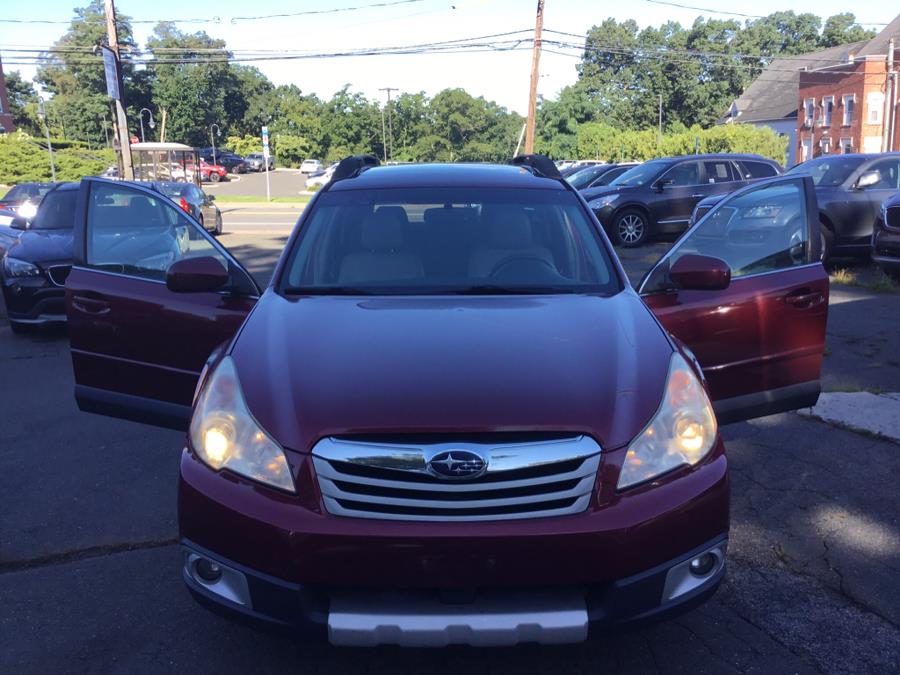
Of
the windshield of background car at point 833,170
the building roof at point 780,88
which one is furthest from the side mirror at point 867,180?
the building roof at point 780,88

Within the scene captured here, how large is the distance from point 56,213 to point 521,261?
831cm

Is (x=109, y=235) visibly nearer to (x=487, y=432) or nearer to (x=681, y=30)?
(x=487, y=432)

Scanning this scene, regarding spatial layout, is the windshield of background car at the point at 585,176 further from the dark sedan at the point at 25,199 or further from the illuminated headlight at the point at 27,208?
the illuminated headlight at the point at 27,208

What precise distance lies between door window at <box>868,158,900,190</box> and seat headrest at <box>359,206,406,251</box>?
34.1 feet

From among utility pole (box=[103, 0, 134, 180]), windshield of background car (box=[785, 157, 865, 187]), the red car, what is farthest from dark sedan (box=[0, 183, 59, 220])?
windshield of background car (box=[785, 157, 865, 187])

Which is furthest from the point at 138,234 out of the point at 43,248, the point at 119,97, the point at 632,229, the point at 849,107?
the point at 849,107

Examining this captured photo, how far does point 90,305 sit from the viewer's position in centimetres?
411

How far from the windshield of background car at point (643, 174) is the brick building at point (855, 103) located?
36.1 meters

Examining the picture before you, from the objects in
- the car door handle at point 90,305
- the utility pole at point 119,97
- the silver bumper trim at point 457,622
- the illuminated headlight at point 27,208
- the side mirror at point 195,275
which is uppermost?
the utility pole at point 119,97

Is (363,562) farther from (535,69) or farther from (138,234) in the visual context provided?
(535,69)

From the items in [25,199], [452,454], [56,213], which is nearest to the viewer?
[452,454]

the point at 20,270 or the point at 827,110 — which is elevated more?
the point at 827,110

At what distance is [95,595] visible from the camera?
334 cm

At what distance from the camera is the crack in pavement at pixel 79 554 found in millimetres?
3605
